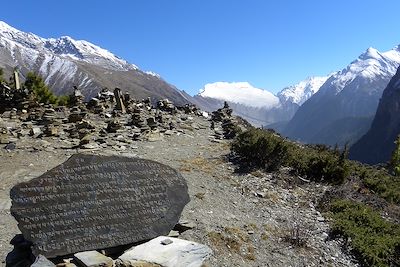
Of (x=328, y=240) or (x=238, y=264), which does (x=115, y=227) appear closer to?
(x=238, y=264)

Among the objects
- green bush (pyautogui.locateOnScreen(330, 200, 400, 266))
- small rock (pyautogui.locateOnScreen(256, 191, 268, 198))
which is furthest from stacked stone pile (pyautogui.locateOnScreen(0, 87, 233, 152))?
green bush (pyautogui.locateOnScreen(330, 200, 400, 266))

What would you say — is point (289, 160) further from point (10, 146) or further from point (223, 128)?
point (10, 146)

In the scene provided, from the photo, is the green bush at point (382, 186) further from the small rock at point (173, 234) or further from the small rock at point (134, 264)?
the small rock at point (134, 264)

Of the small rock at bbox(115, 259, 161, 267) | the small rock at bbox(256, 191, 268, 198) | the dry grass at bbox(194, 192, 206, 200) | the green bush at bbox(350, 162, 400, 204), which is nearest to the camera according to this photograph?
the small rock at bbox(115, 259, 161, 267)

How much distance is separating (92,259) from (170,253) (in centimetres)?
173

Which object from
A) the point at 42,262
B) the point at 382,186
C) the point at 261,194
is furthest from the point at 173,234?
the point at 382,186

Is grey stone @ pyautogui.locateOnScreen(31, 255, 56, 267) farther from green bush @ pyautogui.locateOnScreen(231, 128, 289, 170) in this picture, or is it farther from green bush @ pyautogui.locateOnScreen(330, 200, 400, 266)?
green bush @ pyautogui.locateOnScreen(231, 128, 289, 170)

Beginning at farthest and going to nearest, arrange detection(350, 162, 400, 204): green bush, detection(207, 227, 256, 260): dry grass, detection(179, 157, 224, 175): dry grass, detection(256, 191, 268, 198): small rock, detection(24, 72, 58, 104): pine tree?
detection(24, 72, 58, 104): pine tree
detection(350, 162, 400, 204): green bush
detection(179, 157, 224, 175): dry grass
detection(256, 191, 268, 198): small rock
detection(207, 227, 256, 260): dry grass

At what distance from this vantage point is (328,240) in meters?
14.0

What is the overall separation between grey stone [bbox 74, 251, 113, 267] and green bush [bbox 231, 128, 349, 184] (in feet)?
39.6

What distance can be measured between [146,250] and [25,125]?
1840cm

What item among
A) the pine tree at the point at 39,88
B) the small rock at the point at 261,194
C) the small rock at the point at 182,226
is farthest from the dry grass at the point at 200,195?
the pine tree at the point at 39,88

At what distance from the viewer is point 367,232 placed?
48.7 ft

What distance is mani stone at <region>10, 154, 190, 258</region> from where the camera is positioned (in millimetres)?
9938
